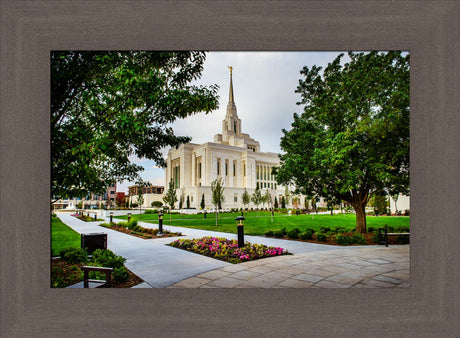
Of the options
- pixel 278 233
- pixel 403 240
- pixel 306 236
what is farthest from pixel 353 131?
pixel 278 233

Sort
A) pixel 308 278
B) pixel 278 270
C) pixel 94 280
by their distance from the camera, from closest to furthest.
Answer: pixel 94 280, pixel 308 278, pixel 278 270

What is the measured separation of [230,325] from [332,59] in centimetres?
970

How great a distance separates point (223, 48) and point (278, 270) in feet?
13.2

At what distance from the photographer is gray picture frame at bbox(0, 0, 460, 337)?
141 inches

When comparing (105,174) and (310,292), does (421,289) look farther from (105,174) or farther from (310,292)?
(105,174)

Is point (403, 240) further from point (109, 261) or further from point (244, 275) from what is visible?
point (109, 261)

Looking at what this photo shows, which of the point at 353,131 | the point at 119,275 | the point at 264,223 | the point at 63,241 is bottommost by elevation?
the point at 264,223

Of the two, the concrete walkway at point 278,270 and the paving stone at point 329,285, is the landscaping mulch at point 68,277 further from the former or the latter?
the paving stone at point 329,285

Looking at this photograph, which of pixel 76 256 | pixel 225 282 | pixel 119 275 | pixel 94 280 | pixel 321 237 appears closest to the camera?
pixel 94 280

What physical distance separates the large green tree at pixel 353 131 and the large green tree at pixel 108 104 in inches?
206

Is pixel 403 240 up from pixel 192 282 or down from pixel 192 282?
down

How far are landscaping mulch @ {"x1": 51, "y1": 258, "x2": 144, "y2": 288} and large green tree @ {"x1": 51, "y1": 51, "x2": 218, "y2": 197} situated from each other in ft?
4.59

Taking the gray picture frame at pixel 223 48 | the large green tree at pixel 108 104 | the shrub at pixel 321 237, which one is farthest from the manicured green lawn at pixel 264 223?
the large green tree at pixel 108 104

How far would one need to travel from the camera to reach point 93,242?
5.83m
